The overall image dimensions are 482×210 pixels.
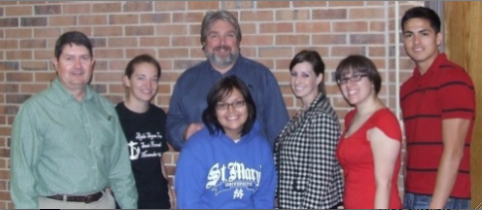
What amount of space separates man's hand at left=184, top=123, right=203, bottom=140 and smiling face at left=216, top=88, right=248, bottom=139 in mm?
365

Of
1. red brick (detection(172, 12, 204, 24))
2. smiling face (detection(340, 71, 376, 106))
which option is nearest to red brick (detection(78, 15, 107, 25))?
red brick (detection(172, 12, 204, 24))

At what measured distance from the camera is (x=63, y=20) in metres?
4.46

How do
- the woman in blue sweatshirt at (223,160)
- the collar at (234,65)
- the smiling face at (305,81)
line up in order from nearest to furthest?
the woman in blue sweatshirt at (223,160) < the smiling face at (305,81) < the collar at (234,65)

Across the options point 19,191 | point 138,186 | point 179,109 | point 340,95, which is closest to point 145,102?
point 179,109

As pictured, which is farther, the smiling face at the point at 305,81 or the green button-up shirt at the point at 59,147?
the smiling face at the point at 305,81

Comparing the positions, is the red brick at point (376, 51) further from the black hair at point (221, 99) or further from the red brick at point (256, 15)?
the black hair at point (221, 99)

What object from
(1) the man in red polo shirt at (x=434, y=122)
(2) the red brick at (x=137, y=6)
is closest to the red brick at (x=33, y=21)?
(2) the red brick at (x=137, y=6)

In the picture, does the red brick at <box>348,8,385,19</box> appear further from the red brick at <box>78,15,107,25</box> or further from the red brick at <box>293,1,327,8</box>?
the red brick at <box>78,15,107,25</box>

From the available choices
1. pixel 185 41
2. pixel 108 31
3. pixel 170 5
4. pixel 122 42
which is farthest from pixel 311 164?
pixel 108 31

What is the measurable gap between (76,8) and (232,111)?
1.74 meters

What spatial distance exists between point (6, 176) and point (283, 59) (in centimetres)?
214

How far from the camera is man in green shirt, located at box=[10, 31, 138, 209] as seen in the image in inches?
125

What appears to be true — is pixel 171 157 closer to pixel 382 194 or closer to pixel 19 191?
pixel 19 191

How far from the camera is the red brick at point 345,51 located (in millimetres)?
4039
